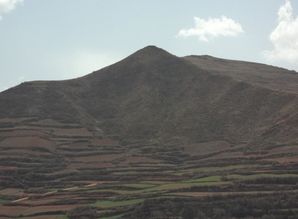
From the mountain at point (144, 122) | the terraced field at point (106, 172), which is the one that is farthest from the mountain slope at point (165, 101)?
the terraced field at point (106, 172)

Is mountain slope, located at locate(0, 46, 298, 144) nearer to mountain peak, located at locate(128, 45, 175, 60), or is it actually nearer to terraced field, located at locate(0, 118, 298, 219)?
mountain peak, located at locate(128, 45, 175, 60)

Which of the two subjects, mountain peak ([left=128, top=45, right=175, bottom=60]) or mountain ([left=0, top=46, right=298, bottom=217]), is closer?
mountain ([left=0, top=46, right=298, bottom=217])

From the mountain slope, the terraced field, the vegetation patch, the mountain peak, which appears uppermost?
the mountain peak

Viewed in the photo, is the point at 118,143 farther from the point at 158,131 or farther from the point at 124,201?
the point at 124,201

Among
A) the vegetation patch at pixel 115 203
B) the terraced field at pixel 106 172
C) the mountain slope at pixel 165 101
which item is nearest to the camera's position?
the vegetation patch at pixel 115 203

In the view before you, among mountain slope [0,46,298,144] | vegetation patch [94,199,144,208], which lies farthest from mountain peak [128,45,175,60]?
vegetation patch [94,199,144,208]

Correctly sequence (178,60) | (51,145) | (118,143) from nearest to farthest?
(51,145), (118,143), (178,60)

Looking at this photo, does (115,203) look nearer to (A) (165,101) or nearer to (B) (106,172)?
(B) (106,172)

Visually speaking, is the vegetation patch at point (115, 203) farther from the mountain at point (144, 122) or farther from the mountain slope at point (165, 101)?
the mountain slope at point (165, 101)

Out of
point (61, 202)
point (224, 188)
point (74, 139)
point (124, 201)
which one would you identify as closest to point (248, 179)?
point (224, 188)
